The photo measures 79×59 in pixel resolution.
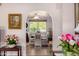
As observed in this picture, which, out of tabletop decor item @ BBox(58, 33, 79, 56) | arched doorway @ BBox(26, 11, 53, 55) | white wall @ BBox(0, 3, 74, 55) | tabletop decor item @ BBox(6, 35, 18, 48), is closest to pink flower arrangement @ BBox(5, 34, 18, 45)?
tabletop decor item @ BBox(6, 35, 18, 48)

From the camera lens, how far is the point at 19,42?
6.43 m

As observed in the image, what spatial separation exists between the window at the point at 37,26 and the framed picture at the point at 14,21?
262 inches

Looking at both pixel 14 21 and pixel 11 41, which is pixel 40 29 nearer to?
pixel 14 21

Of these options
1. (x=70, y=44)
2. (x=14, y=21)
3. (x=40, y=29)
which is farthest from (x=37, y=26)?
(x=70, y=44)

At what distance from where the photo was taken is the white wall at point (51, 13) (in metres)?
6.13

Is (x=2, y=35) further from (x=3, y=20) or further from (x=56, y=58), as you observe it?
(x=56, y=58)

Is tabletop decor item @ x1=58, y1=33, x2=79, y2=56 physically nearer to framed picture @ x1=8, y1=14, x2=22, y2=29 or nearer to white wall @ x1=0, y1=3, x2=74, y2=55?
white wall @ x1=0, y1=3, x2=74, y2=55

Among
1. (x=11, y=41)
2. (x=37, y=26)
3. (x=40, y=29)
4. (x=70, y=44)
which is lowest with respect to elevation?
(x=11, y=41)

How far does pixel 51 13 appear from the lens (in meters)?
6.33

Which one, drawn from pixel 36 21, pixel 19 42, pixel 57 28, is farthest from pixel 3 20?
pixel 36 21

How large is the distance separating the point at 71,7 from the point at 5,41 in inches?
105

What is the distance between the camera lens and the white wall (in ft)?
20.1

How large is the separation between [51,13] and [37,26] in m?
7.60

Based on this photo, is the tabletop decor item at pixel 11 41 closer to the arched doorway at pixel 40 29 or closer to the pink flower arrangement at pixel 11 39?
the pink flower arrangement at pixel 11 39
